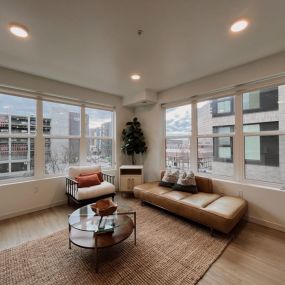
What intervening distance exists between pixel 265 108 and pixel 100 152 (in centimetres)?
368

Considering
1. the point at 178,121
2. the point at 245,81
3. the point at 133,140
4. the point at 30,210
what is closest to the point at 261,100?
the point at 245,81

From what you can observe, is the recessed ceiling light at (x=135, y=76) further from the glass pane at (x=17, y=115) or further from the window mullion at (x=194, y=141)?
the glass pane at (x=17, y=115)

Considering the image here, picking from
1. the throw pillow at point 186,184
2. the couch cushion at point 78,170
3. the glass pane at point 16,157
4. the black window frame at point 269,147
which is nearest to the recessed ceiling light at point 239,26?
the black window frame at point 269,147

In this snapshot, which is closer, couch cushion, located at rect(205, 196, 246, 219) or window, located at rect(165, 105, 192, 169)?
couch cushion, located at rect(205, 196, 246, 219)

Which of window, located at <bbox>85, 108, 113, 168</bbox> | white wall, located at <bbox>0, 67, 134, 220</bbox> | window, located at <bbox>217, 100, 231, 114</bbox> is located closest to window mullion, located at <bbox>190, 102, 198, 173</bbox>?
window, located at <bbox>217, 100, 231, 114</bbox>

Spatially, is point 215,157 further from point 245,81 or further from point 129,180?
point 129,180

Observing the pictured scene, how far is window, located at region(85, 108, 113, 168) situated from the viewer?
13.9ft

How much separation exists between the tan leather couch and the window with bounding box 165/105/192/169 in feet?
2.40

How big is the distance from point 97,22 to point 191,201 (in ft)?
9.05

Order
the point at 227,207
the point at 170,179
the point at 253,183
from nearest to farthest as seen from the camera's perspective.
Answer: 1. the point at 227,207
2. the point at 253,183
3. the point at 170,179

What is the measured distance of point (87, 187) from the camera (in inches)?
130

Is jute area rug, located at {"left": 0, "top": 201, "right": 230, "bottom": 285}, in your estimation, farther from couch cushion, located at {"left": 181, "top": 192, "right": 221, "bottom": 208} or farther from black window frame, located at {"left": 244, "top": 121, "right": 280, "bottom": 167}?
black window frame, located at {"left": 244, "top": 121, "right": 280, "bottom": 167}

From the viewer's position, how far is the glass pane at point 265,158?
2670 mm

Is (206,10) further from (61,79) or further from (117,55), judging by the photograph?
(61,79)
